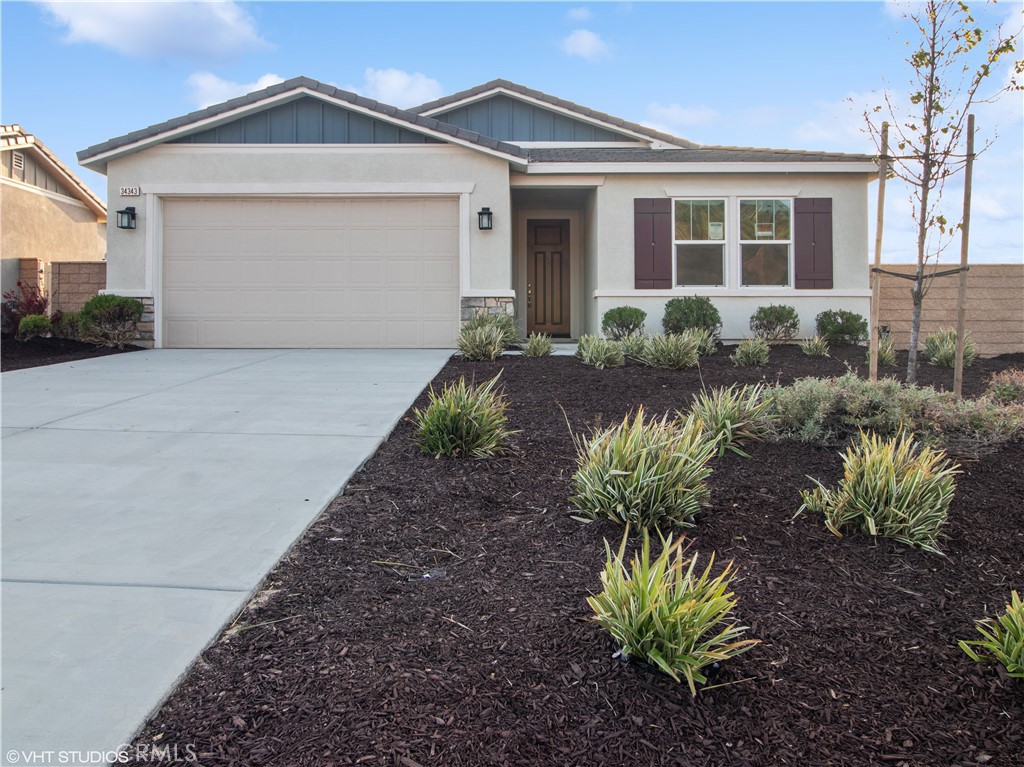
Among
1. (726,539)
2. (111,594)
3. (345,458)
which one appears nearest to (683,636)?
(726,539)

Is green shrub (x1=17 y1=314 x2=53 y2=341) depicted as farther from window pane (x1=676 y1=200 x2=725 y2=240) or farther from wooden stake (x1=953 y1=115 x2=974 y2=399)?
wooden stake (x1=953 y1=115 x2=974 y2=399)

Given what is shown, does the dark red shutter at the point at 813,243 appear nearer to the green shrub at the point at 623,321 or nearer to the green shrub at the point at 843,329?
the green shrub at the point at 843,329

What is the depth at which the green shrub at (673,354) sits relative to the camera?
342 inches

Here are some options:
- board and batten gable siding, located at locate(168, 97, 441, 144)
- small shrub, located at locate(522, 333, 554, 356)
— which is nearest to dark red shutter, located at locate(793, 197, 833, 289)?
small shrub, located at locate(522, 333, 554, 356)

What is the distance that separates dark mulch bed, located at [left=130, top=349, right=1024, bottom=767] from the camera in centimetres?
211

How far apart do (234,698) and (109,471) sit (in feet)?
9.20

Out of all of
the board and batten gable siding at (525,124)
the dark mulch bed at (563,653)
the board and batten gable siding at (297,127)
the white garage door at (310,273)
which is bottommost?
the dark mulch bed at (563,653)

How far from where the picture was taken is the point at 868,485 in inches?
143

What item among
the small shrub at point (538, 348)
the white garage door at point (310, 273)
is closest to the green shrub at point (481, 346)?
the small shrub at point (538, 348)

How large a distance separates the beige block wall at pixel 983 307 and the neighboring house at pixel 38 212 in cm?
1741

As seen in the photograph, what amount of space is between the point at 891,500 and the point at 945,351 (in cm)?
766

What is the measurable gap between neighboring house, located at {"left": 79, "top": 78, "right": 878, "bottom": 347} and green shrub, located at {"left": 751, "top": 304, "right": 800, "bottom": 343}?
0.37 metres

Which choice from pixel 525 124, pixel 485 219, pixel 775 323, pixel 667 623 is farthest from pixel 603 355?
pixel 525 124

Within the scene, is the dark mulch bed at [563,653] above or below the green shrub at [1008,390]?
below
